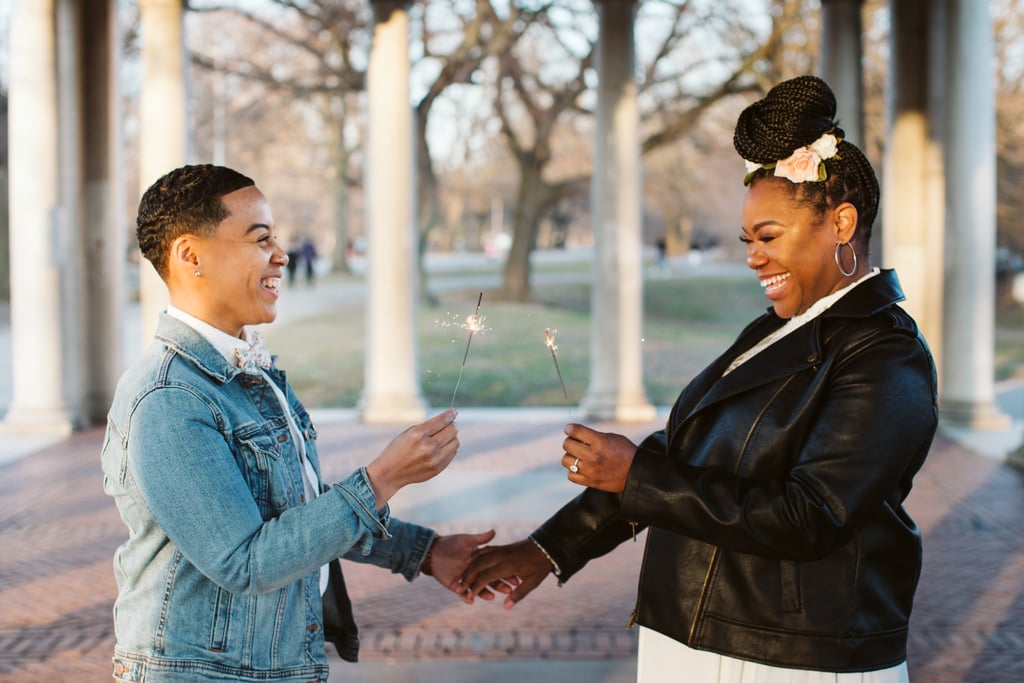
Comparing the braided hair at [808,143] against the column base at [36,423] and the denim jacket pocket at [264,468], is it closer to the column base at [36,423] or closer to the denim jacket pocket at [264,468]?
the denim jacket pocket at [264,468]

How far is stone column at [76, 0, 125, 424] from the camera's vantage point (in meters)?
15.1

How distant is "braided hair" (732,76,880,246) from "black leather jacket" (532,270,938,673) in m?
0.22

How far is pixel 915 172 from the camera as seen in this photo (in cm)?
1564

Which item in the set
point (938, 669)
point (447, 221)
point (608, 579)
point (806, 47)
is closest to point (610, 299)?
point (608, 579)

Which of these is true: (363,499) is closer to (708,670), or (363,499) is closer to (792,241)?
(708,670)

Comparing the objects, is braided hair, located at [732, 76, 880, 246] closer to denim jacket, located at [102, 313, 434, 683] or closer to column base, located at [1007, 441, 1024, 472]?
denim jacket, located at [102, 313, 434, 683]

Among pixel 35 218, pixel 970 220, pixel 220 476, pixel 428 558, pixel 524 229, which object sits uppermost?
pixel 524 229

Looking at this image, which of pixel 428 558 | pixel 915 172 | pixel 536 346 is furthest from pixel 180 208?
pixel 536 346

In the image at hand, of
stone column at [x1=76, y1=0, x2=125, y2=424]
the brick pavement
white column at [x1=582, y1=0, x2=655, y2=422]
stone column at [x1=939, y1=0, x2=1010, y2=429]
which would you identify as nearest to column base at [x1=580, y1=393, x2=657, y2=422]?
white column at [x1=582, y1=0, x2=655, y2=422]

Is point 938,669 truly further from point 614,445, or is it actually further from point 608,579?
point 614,445

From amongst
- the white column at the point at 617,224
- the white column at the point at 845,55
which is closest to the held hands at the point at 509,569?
the white column at the point at 617,224

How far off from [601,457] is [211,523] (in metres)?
0.95

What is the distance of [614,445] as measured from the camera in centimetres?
279

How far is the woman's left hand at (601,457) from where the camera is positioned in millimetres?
2779
